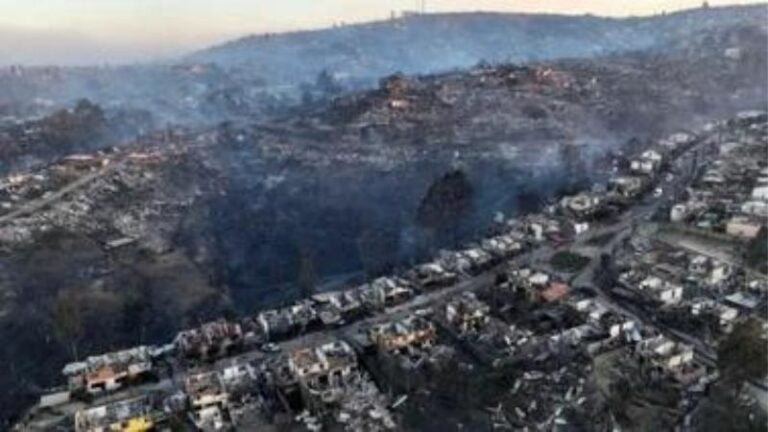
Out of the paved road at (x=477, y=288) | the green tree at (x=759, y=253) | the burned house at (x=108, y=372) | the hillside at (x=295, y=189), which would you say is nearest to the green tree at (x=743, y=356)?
the paved road at (x=477, y=288)

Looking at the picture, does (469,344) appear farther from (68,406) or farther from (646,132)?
(646,132)

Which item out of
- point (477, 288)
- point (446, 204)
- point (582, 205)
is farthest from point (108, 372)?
point (582, 205)

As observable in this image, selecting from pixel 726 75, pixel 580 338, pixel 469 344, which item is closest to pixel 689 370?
pixel 580 338

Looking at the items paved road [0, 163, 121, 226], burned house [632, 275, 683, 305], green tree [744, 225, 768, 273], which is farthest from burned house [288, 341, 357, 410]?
paved road [0, 163, 121, 226]

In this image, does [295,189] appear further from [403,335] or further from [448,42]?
[448,42]

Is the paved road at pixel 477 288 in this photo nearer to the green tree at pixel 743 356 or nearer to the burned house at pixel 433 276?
the burned house at pixel 433 276
